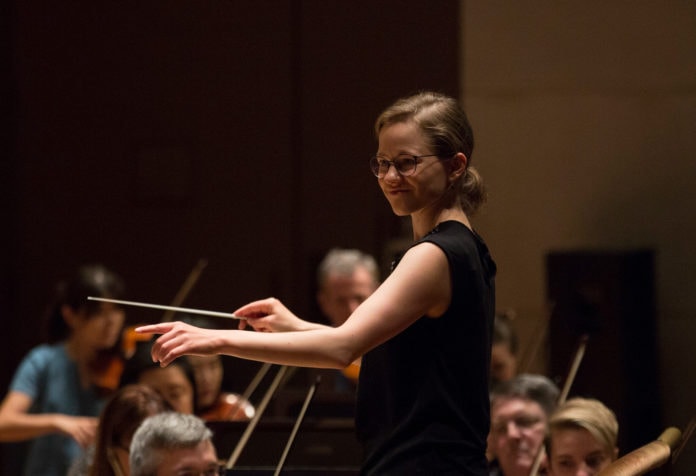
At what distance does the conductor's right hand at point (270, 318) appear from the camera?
2170mm

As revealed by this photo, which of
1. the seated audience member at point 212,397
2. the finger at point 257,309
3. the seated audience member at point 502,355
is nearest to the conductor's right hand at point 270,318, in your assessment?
the finger at point 257,309

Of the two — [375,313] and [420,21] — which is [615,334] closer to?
[420,21]

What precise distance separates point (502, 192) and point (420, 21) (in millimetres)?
893

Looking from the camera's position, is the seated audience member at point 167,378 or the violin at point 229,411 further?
the violin at point 229,411

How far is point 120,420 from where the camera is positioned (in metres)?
3.39

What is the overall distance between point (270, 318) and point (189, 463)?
1023mm

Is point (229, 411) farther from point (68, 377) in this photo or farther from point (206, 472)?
point (206, 472)

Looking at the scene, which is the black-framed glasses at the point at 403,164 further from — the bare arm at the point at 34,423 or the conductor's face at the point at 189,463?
the bare arm at the point at 34,423

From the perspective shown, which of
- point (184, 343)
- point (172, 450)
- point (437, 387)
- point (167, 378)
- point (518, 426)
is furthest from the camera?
point (167, 378)

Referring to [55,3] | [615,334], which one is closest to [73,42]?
[55,3]

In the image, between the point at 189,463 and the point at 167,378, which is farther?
the point at 167,378

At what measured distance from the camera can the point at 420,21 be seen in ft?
20.5

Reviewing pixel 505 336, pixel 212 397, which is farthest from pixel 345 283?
pixel 212 397

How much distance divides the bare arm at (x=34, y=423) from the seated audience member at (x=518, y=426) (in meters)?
1.41
